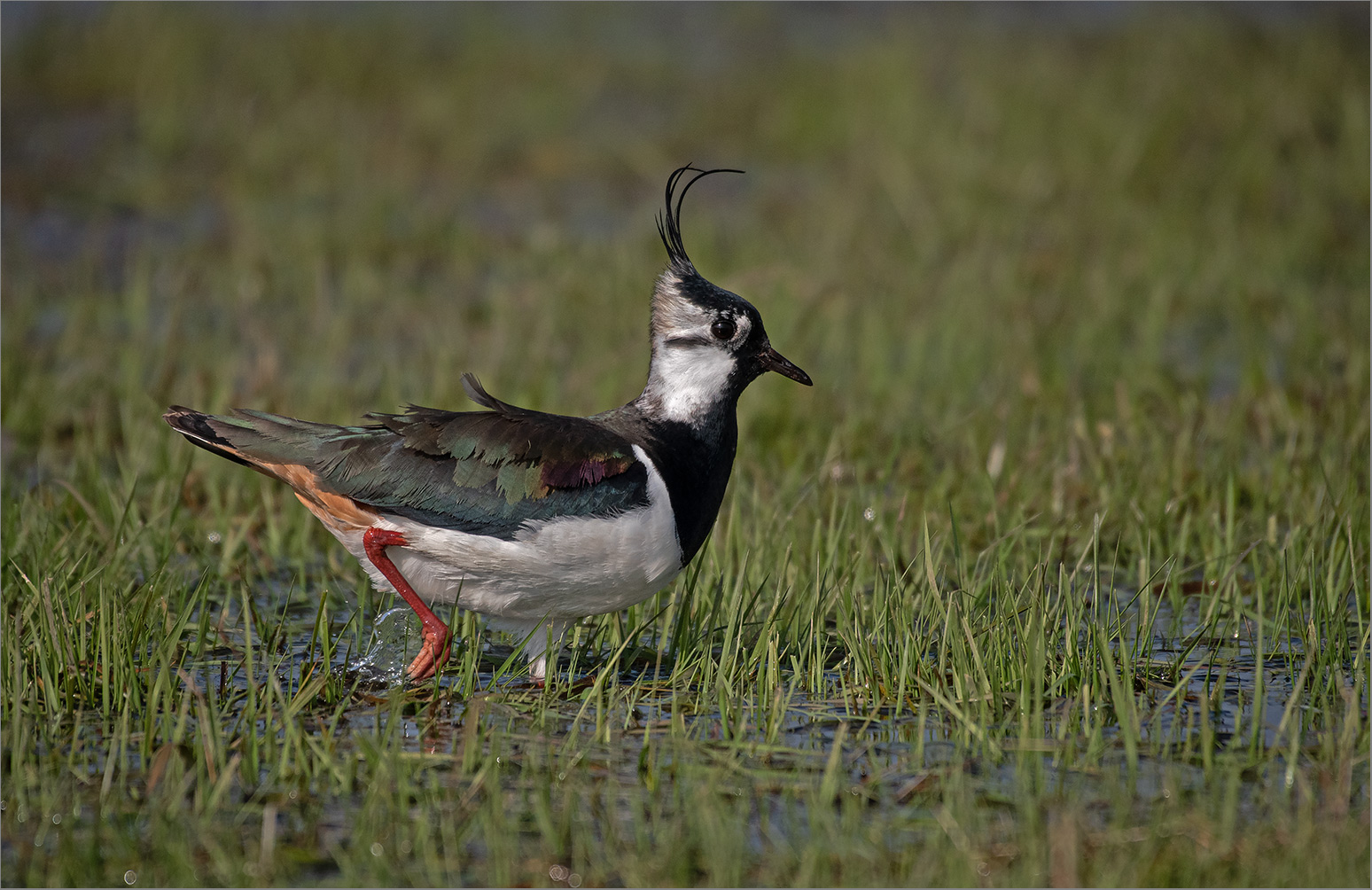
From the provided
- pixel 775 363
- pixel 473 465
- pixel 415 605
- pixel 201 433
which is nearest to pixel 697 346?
pixel 775 363

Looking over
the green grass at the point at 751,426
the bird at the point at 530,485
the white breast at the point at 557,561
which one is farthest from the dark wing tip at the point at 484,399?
the green grass at the point at 751,426

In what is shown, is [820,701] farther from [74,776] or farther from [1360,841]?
[74,776]

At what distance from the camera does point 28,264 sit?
9.04 metres

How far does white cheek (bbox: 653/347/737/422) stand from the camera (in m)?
4.77

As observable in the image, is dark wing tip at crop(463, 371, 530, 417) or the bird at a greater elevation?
dark wing tip at crop(463, 371, 530, 417)

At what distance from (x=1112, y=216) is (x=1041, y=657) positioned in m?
6.54

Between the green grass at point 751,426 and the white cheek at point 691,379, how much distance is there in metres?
0.55

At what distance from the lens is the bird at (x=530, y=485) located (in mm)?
4414

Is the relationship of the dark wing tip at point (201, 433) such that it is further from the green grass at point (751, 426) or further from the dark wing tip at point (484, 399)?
the dark wing tip at point (484, 399)

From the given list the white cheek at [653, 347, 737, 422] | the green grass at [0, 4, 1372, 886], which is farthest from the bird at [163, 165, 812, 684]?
the green grass at [0, 4, 1372, 886]

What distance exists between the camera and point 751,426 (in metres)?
7.02

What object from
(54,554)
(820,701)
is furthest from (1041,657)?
(54,554)

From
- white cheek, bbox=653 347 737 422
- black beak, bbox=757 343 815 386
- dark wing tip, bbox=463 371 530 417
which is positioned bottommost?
dark wing tip, bbox=463 371 530 417

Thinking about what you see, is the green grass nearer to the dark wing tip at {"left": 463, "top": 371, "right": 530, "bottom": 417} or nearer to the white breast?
the white breast
